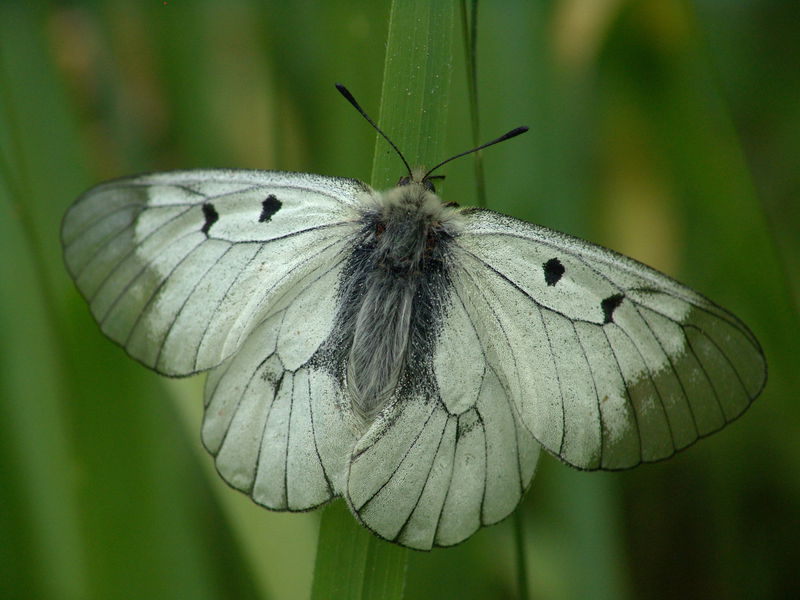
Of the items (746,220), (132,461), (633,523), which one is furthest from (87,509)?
(746,220)

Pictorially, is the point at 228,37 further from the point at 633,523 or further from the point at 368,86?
the point at 633,523

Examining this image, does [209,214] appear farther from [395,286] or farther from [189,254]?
[395,286]

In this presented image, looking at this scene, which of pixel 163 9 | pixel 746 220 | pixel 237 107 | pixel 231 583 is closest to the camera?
pixel 231 583

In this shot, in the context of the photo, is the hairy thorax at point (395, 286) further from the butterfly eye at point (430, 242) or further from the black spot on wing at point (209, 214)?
the black spot on wing at point (209, 214)

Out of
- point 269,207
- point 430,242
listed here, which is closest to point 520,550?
point 430,242

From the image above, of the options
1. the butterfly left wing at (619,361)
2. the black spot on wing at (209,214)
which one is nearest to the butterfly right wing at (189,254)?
the black spot on wing at (209,214)

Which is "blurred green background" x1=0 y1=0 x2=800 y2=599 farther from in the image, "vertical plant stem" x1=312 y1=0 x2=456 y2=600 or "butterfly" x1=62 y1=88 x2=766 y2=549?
"vertical plant stem" x1=312 y1=0 x2=456 y2=600

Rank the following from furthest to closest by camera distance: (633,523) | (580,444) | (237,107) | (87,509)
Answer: (237,107) → (633,523) → (87,509) → (580,444)
